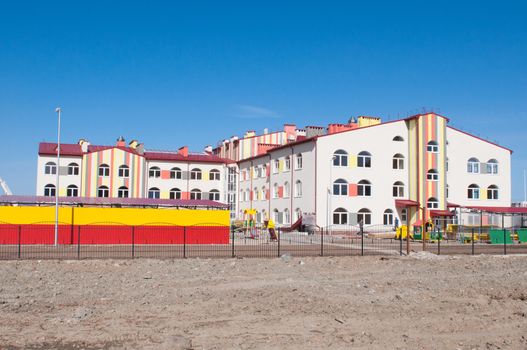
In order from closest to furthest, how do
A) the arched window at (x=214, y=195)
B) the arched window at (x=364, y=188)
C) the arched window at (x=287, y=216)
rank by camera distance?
the arched window at (x=364, y=188) → the arched window at (x=287, y=216) → the arched window at (x=214, y=195)

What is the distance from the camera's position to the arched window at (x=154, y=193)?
6712 cm

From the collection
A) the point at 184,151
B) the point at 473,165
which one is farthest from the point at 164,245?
the point at 184,151

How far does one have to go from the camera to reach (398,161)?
183ft

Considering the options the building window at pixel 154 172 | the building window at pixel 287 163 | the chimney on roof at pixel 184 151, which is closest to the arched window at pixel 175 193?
the building window at pixel 154 172

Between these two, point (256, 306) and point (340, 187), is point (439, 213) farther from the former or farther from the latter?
point (256, 306)

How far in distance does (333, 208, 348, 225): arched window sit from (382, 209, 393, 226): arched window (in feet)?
12.7

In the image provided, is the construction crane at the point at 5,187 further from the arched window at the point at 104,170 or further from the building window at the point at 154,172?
the building window at the point at 154,172

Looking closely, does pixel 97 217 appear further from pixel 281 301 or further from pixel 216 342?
pixel 216 342

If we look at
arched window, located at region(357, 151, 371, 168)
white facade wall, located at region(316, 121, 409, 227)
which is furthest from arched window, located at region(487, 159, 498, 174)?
arched window, located at region(357, 151, 371, 168)

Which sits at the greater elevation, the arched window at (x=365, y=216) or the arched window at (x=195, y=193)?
the arched window at (x=195, y=193)

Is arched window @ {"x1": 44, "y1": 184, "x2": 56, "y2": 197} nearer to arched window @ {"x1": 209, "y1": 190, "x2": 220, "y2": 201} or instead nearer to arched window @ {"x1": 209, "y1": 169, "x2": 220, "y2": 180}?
arched window @ {"x1": 209, "y1": 190, "x2": 220, "y2": 201}

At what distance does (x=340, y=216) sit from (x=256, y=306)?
126ft

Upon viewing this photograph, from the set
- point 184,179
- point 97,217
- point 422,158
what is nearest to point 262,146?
point 184,179

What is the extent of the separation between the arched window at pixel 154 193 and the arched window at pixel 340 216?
2358 cm
